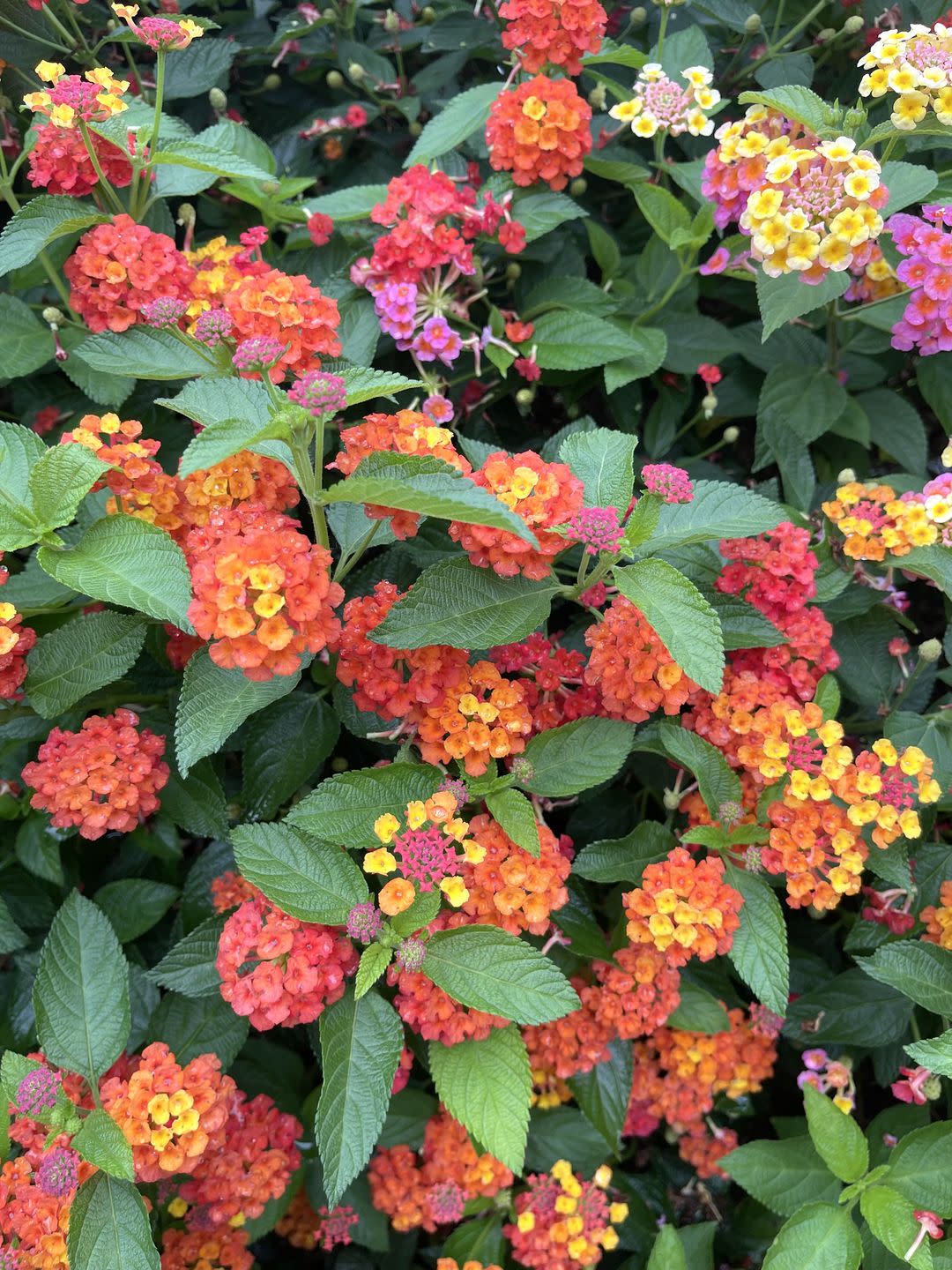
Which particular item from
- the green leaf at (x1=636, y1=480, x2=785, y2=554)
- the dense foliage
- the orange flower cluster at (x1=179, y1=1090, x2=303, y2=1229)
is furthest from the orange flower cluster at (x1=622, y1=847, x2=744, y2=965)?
the orange flower cluster at (x1=179, y1=1090, x2=303, y2=1229)

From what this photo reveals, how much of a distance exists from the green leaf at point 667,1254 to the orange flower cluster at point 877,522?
1202mm

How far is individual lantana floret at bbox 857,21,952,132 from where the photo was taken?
157 centimetres

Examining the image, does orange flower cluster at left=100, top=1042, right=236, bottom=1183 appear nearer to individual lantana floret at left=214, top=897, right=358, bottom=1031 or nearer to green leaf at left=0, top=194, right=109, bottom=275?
individual lantana floret at left=214, top=897, right=358, bottom=1031

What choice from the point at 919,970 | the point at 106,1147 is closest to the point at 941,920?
the point at 919,970

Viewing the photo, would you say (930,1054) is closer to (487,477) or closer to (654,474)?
(654,474)

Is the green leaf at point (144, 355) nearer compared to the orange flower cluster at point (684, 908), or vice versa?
the orange flower cluster at point (684, 908)

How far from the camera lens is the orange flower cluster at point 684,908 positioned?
1456mm

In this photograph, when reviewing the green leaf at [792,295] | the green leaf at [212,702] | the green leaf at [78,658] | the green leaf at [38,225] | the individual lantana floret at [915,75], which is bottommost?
the green leaf at [78,658]

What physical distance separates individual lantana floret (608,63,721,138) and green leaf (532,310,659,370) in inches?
14.8

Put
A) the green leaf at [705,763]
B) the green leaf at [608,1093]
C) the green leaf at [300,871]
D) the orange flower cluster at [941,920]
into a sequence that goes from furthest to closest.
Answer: the green leaf at [608,1093] → the orange flower cluster at [941,920] → the green leaf at [705,763] → the green leaf at [300,871]

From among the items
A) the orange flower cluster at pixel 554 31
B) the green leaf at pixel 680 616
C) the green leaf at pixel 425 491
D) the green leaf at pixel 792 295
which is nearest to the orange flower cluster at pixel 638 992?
the green leaf at pixel 680 616

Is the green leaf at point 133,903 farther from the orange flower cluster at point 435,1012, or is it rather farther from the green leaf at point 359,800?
the orange flower cluster at point 435,1012

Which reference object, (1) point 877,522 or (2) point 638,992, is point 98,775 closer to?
(2) point 638,992

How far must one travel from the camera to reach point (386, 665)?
148 cm
